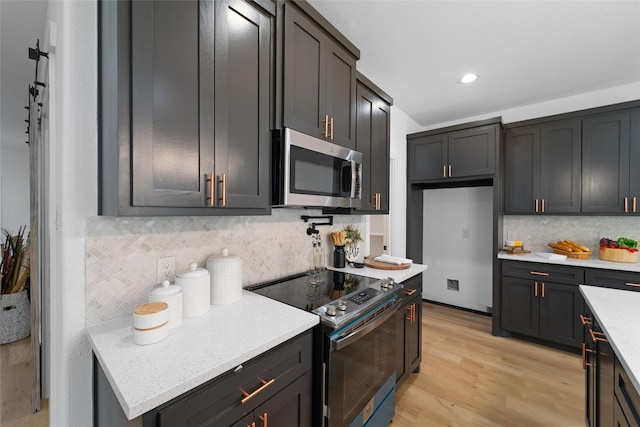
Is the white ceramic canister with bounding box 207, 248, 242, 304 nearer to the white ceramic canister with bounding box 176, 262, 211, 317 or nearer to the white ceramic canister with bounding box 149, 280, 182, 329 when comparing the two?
the white ceramic canister with bounding box 176, 262, 211, 317

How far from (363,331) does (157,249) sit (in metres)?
1.11

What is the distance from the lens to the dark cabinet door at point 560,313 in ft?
8.54

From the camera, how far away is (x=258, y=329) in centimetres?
102

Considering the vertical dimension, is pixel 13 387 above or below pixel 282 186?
below

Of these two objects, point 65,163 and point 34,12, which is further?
point 34,12

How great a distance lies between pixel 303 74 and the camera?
1479 millimetres

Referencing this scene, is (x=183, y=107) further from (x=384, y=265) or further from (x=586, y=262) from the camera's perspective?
(x=586, y=262)

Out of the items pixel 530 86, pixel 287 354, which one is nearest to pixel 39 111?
pixel 287 354

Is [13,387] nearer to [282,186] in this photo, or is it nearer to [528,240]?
[282,186]

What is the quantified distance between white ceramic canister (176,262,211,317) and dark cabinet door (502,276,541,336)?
3.29m

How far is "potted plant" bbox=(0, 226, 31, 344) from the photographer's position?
256 cm

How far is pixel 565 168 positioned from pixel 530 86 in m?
1.00

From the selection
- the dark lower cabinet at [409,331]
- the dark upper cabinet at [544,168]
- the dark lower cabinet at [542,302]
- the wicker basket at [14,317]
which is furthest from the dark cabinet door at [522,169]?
the wicker basket at [14,317]

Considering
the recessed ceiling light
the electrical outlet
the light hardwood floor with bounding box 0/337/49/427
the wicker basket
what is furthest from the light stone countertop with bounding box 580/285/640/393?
the wicker basket
